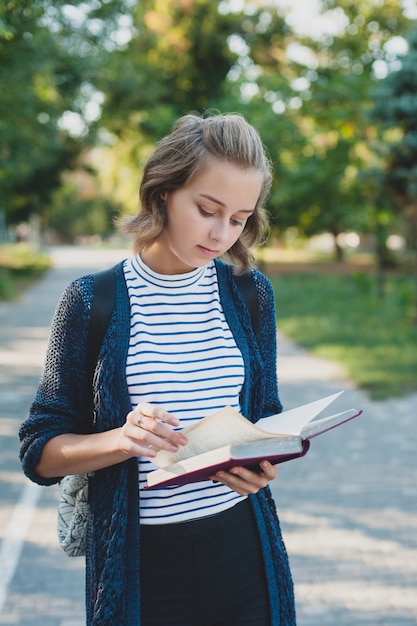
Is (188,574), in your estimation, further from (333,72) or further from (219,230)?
(333,72)

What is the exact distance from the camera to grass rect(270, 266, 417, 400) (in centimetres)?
1017

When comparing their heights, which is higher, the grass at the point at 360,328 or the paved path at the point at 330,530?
the paved path at the point at 330,530

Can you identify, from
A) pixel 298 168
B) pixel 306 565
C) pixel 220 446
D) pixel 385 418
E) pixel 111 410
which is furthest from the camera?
pixel 298 168

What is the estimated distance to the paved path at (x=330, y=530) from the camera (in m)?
4.11

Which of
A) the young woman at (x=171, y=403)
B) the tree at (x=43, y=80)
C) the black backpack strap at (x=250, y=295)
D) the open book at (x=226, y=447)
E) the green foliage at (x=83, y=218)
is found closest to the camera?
the open book at (x=226, y=447)

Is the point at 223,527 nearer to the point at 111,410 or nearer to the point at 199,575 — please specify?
the point at 199,575

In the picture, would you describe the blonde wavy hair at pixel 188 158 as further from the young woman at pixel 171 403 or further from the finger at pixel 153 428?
the finger at pixel 153 428

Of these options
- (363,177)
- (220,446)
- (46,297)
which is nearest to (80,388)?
(220,446)

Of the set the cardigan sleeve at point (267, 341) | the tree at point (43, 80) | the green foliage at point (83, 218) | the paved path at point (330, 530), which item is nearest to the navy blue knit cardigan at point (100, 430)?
the cardigan sleeve at point (267, 341)

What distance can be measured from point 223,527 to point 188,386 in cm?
34

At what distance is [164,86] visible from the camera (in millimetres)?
33344

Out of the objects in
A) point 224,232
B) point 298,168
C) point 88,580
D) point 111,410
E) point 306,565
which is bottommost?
point 298,168

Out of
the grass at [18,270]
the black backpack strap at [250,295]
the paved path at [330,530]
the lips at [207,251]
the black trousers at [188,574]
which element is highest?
the lips at [207,251]

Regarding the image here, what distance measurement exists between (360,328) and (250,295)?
13.1 meters
